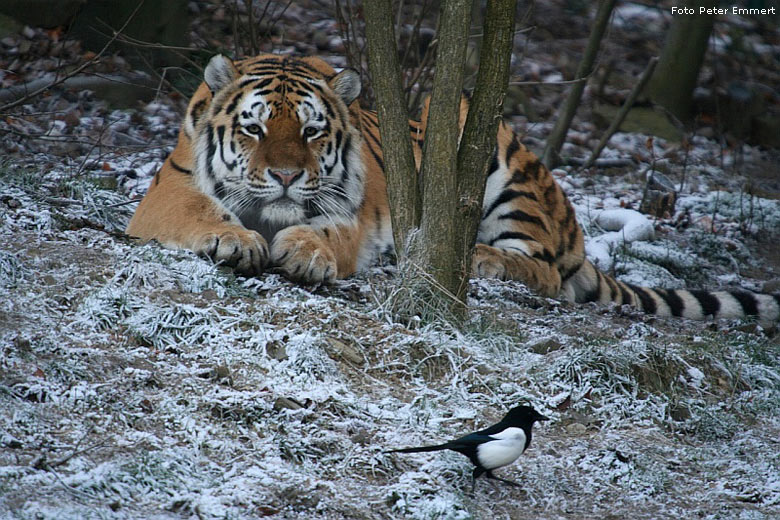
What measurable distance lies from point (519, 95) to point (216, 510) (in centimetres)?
753

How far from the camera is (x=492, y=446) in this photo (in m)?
2.86

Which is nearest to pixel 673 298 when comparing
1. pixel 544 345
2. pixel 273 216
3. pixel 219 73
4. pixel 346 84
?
pixel 544 345

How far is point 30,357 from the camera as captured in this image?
126 inches

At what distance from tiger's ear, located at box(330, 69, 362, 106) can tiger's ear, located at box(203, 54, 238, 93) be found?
21.4 inches

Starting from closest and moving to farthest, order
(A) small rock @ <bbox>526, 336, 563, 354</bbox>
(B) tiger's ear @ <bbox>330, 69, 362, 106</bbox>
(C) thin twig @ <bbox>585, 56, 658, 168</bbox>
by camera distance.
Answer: (A) small rock @ <bbox>526, 336, 563, 354</bbox> < (B) tiger's ear @ <bbox>330, 69, 362, 106</bbox> < (C) thin twig @ <bbox>585, 56, 658, 168</bbox>

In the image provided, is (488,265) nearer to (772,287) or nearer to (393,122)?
(393,122)

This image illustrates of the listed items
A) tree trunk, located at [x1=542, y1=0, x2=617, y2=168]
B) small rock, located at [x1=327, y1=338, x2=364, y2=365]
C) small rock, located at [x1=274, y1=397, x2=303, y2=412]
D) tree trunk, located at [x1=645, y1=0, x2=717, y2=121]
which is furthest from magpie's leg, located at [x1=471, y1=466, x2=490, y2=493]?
tree trunk, located at [x1=645, y1=0, x2=717, y2=121]

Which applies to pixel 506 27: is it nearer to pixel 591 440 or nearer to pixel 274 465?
pixel 591 440

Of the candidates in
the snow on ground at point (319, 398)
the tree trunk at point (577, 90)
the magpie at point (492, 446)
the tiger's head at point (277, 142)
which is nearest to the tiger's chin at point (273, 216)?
the tiger's head at point (277, 142)

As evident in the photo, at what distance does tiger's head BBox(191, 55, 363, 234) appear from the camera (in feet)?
15.0

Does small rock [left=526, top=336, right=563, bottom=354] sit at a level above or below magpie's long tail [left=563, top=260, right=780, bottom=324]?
above

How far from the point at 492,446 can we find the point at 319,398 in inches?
29.6

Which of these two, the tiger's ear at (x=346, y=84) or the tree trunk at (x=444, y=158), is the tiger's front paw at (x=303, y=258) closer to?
the tree trunk at (x=444, y=158)

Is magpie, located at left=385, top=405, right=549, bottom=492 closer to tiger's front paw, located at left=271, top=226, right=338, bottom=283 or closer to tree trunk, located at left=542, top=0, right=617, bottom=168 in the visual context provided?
tiger's front paw, located at left=271, top=226, right=338, bottom=283
